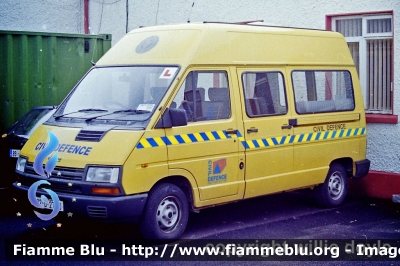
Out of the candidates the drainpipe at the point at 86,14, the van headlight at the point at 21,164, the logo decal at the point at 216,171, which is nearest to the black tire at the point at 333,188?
the logo decal at the point at 216,171

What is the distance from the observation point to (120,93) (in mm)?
7969

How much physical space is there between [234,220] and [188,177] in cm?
153

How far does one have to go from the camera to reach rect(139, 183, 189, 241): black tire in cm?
737

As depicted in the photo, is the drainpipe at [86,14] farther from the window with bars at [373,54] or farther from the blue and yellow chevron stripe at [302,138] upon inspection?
the blue and yellow chevron stripe at [302,138]

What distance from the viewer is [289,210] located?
974cm

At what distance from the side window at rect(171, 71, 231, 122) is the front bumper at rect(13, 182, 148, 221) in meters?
1.20

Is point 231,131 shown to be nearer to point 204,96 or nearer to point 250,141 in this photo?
point 250,141

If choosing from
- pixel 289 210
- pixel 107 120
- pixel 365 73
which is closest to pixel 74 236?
pixel 107 120

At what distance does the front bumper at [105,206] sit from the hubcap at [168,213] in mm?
347

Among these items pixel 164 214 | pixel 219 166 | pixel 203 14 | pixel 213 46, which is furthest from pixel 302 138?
pixel 203 14

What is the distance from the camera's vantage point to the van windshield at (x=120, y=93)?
25.1ft

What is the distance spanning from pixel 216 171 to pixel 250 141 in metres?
0.67

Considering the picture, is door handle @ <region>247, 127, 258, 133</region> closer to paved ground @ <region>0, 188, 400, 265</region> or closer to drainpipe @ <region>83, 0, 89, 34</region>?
paved ground @ <region>0, 188, 400, 265</region>

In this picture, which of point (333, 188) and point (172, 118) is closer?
point (172, 118)
